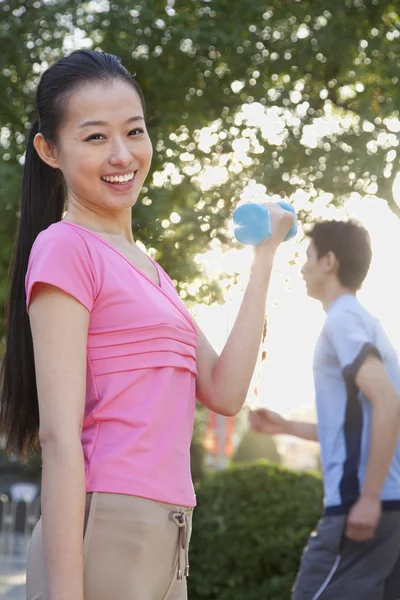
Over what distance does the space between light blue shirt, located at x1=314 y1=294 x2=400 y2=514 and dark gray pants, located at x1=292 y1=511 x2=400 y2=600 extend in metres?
0.08

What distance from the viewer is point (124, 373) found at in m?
1.77

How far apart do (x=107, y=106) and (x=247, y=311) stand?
0.51 m

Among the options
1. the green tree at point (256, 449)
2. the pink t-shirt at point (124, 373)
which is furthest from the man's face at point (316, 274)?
the green tree at point (256, 449)

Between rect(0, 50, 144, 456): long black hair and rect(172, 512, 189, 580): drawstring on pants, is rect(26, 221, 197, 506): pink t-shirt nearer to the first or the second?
rect(172, 512, 189, 580): drawstring on pants

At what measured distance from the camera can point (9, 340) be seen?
1.98m

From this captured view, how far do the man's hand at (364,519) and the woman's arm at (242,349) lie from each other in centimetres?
132

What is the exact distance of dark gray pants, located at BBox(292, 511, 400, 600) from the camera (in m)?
3.16

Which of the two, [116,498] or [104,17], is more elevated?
[104,17]

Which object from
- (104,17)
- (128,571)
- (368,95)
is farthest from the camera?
(368,95)

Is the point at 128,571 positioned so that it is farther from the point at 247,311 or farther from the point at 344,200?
the point at 344,200

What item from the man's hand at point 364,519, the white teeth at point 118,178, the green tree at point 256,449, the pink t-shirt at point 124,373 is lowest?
the green tree at point 256,449

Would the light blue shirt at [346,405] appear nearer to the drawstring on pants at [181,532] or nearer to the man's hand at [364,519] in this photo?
the man's hand at [364,519]

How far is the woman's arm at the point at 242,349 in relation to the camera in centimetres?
192

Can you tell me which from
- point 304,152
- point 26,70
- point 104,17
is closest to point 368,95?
point 304,152
